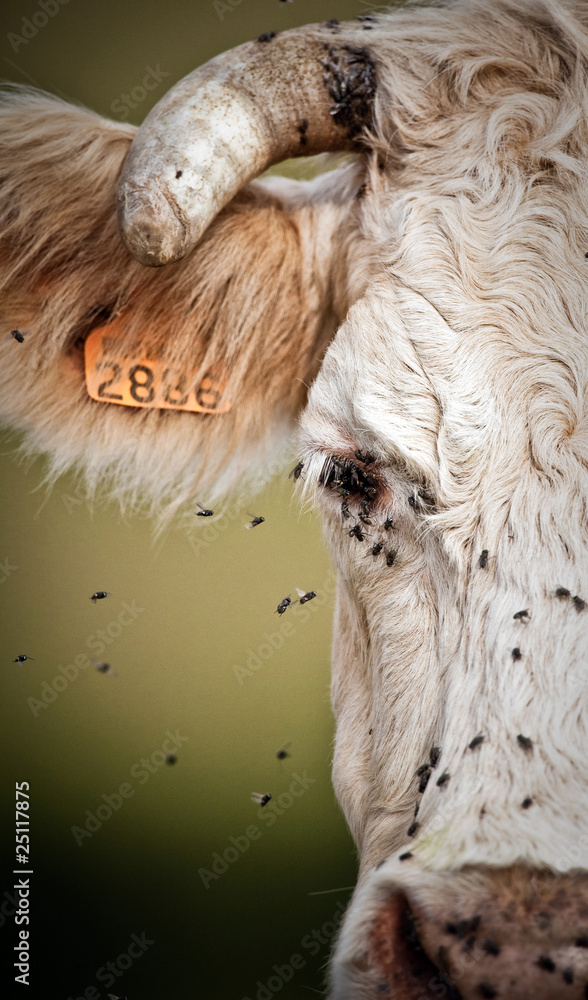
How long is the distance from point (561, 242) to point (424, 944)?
1.21 metres

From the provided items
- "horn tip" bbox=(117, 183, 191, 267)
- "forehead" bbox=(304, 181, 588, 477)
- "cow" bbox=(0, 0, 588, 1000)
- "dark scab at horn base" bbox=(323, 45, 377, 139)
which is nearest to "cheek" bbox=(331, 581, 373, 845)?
"cow" bbox=(0, 0, 588, 1000)

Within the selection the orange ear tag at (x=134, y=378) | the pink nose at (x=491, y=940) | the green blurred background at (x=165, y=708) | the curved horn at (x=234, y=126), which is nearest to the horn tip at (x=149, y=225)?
the curved horn at (x=234, y=126)

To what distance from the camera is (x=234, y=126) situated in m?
1.62

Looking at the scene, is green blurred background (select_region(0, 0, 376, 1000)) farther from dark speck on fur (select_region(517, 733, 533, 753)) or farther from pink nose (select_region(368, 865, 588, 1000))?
pink nose (select_region(368, 865, 588, 1000))

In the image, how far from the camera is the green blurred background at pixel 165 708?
3.77 meters

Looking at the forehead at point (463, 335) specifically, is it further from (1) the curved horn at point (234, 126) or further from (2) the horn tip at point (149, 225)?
(2) the horn tip at point (149, 225)

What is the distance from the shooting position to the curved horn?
5.10 ft

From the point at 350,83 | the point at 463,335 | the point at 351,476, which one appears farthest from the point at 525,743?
the point at 350,83

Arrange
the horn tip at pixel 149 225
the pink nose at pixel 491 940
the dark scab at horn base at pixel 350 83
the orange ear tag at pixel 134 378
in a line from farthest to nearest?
the orange ear tag at pixel 134 378 < the dark scab at horn base at pixel 350 83 < the horn tip at pixel 149 225 < the pink nose at pixel 491 940

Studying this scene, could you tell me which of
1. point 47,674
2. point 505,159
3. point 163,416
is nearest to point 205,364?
point 163,416

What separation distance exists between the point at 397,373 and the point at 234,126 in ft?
1.97

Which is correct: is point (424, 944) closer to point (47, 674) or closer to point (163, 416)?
point (163, 416)

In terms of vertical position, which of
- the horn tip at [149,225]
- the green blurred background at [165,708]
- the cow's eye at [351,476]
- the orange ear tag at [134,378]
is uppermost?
the horn tip at [149,225]

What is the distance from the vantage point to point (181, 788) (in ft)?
13.3
